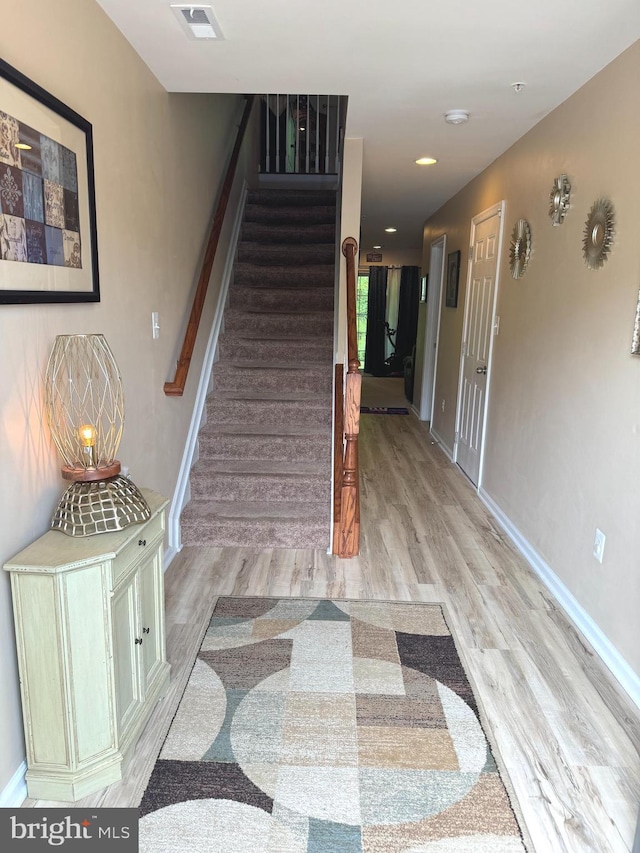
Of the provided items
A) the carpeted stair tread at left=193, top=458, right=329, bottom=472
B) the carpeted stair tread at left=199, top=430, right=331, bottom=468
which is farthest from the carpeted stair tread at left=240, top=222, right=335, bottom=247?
the carpeted stair tread at left=193, top=458, right=329, bottom=472

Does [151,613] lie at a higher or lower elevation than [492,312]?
lower

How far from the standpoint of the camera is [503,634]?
243 cm

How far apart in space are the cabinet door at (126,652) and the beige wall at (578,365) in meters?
1.77

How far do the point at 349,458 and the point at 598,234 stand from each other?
1586 mm

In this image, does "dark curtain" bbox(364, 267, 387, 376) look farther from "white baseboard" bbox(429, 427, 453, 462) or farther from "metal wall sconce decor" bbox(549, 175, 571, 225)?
"metal wall sconce decor" bbox(549, 175, 571, 225)

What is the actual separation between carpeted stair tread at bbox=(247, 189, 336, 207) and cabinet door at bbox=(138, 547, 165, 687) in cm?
447

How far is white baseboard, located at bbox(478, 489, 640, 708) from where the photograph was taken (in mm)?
2084

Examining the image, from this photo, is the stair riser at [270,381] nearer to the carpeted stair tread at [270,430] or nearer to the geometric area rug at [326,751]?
the carpeted stair tread at [270,430]

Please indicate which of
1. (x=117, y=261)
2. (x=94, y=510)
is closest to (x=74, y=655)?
(x=94, y=510)

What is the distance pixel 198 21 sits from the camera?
6.57 feet

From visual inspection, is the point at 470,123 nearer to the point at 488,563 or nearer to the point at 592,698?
the point at 488,563

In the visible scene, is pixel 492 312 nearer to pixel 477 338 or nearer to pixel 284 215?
pixel 477 338

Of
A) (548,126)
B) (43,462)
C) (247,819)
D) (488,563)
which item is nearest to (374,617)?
(488,563)

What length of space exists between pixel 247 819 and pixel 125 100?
2.55 meters
